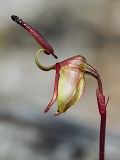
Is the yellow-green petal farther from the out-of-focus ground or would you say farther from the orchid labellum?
the out-of-focus ground

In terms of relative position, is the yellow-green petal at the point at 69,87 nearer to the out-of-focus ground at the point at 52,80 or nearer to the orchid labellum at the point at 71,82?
the orchid labellum at the point at 71,82

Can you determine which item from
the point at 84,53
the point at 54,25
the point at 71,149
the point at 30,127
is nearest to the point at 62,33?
the point at 54,25

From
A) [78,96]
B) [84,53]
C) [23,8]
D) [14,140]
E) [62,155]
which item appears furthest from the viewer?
[23,8]

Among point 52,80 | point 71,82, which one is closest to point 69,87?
point 71,82

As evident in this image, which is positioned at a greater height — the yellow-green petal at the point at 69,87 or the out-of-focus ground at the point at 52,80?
the out-of-focus ground at the point at 52,80

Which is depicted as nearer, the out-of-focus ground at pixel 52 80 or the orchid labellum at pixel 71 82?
the orchid labellum at pixel 71 82

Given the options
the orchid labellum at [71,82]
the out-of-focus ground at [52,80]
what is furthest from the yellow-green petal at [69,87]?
the out-of-focus ground at [52,80]

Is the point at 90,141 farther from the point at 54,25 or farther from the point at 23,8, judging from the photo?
the point at 23,8

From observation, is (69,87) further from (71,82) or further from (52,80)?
(52,80)

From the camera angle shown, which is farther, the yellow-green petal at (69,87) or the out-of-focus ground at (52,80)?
the out-of-focus ground at (52,80)
